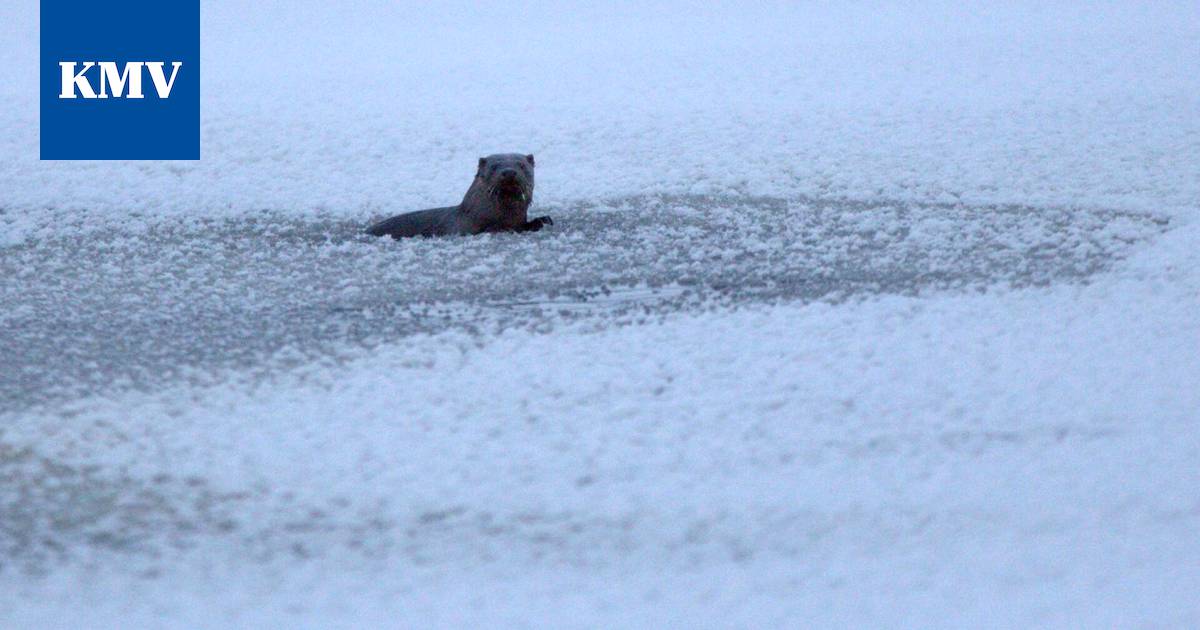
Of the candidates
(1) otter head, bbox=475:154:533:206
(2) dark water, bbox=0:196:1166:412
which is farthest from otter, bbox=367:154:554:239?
(2) dark water, bbox=0:196:1166:412

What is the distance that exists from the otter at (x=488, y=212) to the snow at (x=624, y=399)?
28 centimetres

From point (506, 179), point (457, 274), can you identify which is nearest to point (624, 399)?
point (457, 274)

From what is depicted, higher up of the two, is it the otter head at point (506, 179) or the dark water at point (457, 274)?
the otter head at point (506, 179)

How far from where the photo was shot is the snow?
274cm

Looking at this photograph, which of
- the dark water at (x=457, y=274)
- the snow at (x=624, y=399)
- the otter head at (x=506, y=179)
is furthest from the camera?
the otter head at (x=506, y=179)

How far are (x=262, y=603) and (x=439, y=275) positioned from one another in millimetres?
2972

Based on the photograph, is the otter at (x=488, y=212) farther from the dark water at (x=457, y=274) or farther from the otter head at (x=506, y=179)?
the dark water at (x=457, y=274)

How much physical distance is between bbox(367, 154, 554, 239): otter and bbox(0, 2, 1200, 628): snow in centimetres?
28

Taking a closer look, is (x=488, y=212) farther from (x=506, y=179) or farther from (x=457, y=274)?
(x=457, y=274)

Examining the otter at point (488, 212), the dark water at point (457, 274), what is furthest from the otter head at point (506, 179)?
the dark water at point (457, 274)

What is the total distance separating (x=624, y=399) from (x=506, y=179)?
295 cm

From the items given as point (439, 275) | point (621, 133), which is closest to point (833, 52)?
point (621, 133)

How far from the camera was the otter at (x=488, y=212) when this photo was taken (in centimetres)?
652

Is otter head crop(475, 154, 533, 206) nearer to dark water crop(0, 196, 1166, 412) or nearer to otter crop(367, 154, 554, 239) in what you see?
otter crop(367, 154, 554, 239)
